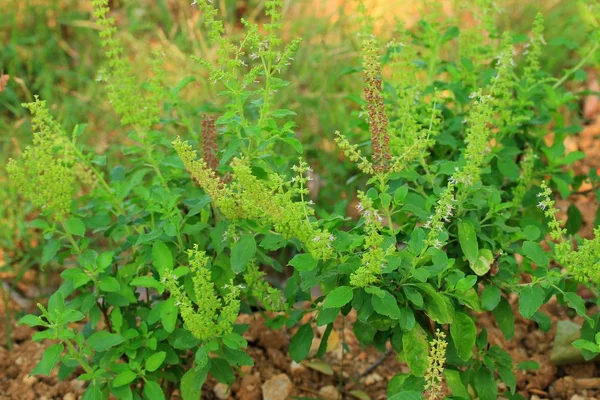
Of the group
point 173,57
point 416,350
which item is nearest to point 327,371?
point 416,350

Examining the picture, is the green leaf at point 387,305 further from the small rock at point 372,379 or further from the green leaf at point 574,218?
the green leaf at point 574,218

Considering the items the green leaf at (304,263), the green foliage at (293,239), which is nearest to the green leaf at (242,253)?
the green foliage at (293,239)

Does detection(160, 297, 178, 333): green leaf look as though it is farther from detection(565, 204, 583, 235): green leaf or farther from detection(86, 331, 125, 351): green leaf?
detection(565, 204, 583, 235): green leaf

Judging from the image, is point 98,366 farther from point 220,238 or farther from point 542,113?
point 542,113

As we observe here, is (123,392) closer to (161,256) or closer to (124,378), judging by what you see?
(124,378)

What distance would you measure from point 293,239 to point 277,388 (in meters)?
0.73

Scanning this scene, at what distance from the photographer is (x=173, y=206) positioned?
2.65 meters

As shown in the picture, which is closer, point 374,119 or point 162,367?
point 374,119

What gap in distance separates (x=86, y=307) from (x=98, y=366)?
0.20 m

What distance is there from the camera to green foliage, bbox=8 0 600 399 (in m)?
2.34

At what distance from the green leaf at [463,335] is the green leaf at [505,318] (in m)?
0.26

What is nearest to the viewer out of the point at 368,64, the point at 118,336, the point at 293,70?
the point at 368,64

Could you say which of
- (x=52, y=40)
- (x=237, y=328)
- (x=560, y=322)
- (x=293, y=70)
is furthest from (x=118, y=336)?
(x=52, y=40)

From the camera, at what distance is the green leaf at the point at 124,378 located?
8.44ft
